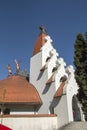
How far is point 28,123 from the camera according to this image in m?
16.9

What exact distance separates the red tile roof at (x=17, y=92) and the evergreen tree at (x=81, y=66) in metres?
7.89

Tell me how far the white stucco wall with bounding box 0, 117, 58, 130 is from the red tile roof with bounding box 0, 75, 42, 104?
12.3 feet

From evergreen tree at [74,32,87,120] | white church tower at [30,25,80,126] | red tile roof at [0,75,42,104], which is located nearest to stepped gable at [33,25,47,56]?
white church tower at [30,25,80,126]

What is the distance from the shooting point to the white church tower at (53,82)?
18656 mm

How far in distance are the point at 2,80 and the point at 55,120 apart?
10.5 meters

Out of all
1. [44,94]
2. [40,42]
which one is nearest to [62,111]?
[44,94]

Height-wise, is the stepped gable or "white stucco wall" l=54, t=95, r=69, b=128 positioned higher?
the stepped gable

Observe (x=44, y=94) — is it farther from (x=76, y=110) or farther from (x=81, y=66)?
(x=81, y=66)

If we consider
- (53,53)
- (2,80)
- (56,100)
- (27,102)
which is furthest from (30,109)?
(53,53)

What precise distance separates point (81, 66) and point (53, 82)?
20.6ft

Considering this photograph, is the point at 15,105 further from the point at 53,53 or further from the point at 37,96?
the point at 53,53

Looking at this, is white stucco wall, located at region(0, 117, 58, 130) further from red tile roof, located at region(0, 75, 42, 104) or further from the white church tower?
red tile roof, located at region(0, 75, 42, 104)

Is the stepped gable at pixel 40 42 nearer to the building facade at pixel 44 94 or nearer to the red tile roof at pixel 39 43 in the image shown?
the red tile roof at pixel 39 43

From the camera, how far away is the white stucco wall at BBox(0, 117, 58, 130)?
16609 millimetres
